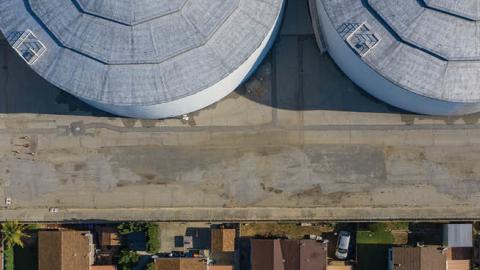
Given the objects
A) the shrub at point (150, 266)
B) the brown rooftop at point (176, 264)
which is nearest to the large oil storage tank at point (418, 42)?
the brown rooftop at point (176, 264)

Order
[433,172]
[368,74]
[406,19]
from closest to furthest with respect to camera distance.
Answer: [406,19]
[368,74]
[433,172]

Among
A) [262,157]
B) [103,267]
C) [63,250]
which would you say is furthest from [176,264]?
[262,157]

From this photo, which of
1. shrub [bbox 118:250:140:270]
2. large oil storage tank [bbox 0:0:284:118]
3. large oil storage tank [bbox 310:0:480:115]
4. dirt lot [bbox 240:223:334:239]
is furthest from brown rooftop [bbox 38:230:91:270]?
large oil storage tank [bbox 310:0:480:115]

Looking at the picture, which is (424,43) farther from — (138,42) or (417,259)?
(138,42)

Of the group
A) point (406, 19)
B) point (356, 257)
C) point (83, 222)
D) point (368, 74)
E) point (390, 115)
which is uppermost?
point (406, 19)

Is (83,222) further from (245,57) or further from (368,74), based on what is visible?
(368,74)

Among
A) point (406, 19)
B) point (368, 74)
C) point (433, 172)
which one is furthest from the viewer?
point (433, 172)

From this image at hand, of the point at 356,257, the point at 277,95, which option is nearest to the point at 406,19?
the point at 277,95
